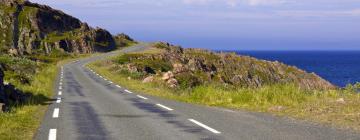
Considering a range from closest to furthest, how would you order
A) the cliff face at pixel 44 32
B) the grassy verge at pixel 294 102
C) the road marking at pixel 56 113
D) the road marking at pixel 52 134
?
the road marking at pixel 52 134 < the grassy verge at pixel 294 102 < the road marking at pixel 56 113 < the cliff face at pixel 44 32

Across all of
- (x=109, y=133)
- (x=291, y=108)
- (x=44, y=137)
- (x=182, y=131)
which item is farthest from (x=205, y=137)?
(x=291, y=108)

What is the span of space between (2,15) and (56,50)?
20613 mm

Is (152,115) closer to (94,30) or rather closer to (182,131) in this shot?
(182,131)

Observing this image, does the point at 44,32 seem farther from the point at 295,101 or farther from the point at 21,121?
the point at 21,121

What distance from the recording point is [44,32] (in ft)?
371

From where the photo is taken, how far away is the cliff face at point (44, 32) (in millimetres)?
105062

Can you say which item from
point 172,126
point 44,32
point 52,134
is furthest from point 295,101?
point 44,32

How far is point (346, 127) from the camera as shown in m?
13.0

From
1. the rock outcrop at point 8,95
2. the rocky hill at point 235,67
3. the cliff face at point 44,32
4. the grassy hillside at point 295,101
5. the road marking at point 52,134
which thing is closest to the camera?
the road marking at point 52,134

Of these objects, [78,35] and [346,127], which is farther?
[78,35]

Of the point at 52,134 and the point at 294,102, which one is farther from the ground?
the point at 294,102

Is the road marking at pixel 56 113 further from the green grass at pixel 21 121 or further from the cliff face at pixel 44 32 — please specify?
the cliff face at pixel 44 32

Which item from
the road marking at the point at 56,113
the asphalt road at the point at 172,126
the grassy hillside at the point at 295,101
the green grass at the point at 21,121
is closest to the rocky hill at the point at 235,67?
the grassy hillside at the point at 295,101

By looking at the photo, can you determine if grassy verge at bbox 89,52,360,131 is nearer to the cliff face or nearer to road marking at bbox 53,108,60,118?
road marking at bbox 53,108,60,118
